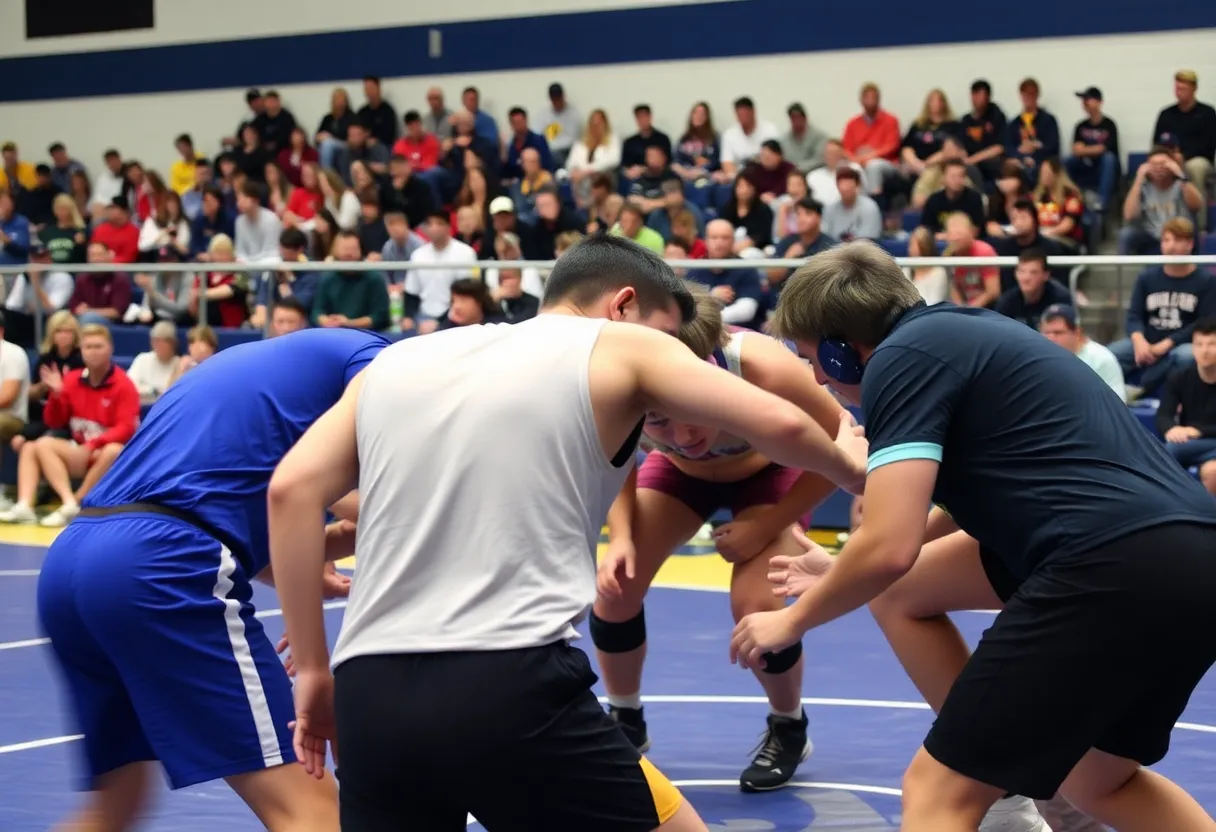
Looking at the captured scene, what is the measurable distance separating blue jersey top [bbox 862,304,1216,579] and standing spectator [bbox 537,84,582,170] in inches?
568

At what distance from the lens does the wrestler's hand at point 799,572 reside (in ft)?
11.2

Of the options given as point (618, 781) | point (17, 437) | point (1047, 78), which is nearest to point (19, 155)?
point (17, 437)

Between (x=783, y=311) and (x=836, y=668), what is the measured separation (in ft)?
12.0

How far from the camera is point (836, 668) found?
6.85m

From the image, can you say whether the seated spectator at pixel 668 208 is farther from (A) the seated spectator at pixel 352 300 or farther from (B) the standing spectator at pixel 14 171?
(B) the standing spectator at pixel 14 171

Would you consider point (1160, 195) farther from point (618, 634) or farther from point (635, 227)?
point (618, 634)

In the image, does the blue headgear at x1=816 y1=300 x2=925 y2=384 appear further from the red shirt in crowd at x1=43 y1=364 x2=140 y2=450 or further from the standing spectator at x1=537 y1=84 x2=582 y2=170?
the standing spectator at x1=537 y1=84 x2=582 y2=170

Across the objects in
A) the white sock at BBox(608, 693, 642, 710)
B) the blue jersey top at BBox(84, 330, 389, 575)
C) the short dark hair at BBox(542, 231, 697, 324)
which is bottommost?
the white sock at BBox(608, 693, 642, 710)

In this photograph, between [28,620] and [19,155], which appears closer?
[28,620]

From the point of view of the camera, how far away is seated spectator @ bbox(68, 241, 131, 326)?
42.2ft

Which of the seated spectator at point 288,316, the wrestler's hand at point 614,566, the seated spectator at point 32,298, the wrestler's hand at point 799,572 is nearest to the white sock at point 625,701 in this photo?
the wrestler's hand at point 614,566

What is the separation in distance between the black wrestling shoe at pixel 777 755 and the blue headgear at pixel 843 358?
2102 millimetres

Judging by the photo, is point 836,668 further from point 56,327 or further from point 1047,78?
point 1047,78

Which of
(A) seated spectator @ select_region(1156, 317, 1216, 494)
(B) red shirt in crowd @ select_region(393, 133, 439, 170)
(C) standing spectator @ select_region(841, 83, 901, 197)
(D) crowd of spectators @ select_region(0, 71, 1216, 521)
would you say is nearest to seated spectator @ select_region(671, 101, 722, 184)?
(D) crowd of spectators @ select_region(0, 71, 1216, 521)
